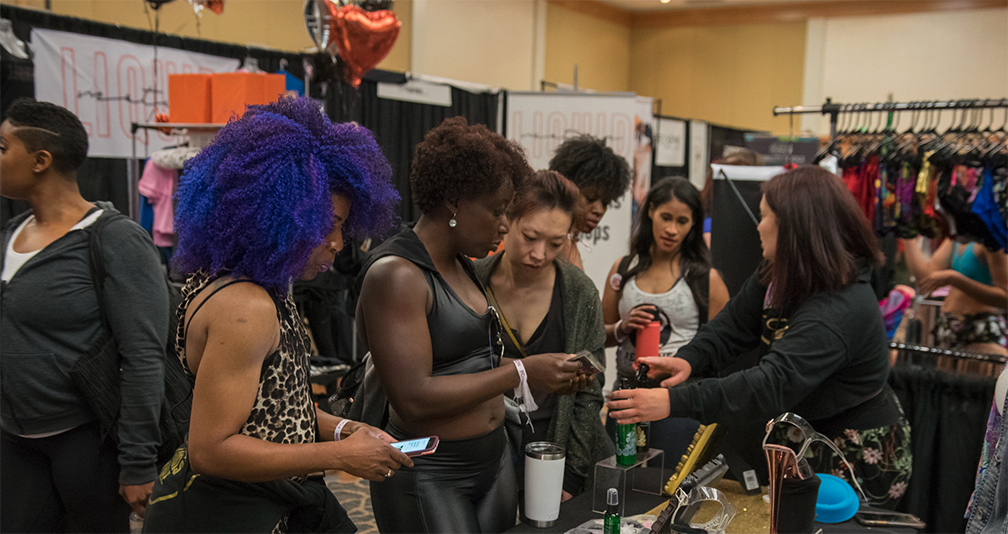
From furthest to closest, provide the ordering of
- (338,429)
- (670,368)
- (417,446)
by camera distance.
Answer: (670,368)
(338,429)
(417,446)

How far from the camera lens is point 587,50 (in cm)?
1198

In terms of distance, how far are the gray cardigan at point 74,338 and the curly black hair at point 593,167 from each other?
5.68 feet

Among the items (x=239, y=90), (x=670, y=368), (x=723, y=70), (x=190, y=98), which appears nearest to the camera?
(x=670, y=368)

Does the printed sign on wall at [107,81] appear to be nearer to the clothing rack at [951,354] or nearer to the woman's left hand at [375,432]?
the woman's left hand at [375,432]

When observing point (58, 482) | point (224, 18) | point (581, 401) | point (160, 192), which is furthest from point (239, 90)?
point (224, 18)

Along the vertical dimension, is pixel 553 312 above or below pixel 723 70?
below

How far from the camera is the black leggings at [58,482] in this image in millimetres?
2025

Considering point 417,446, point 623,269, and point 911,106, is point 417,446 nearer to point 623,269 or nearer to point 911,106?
point 623,269

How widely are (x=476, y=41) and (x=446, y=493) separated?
8.66 metres

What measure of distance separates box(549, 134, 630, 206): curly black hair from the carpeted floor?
5.89 ft

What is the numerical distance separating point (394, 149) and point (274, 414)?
528 centimetres

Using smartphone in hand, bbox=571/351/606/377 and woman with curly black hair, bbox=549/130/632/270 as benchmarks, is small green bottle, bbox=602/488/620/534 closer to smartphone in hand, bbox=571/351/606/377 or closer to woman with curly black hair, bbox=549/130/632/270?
smartphone in hand, bbox=571/351/606/377

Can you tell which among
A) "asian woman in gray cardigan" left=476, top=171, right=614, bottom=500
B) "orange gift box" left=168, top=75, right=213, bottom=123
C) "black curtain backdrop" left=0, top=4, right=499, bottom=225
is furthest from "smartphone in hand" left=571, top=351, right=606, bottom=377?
"black curtain backdrop" left=0, top=4, right=499, bottom=225

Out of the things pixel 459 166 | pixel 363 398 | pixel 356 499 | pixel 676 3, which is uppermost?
pixel 676 3
